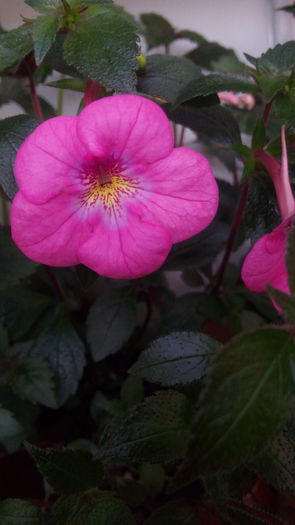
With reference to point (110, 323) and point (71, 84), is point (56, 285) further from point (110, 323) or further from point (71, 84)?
point (71, 84)

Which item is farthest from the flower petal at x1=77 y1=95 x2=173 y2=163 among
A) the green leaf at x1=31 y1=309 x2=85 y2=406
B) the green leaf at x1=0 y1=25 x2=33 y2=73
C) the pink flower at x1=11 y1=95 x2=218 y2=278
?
the green leaf at x1=31 y1=309 x2=85 y2=406

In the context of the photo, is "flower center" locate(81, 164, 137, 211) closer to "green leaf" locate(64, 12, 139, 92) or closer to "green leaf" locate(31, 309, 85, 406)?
"green leaf" locate(64, 12, 139, 92)

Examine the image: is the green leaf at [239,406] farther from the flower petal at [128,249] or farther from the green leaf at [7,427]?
the green leaf at [7,427]

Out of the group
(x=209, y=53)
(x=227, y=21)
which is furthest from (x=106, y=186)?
(x=227, y=21)

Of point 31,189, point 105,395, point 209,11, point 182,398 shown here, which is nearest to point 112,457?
point 182,398

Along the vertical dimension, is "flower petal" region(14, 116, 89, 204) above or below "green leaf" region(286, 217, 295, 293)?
above

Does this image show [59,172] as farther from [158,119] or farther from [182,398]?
[182,398]

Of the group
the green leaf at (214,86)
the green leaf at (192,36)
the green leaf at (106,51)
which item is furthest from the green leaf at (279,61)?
the green leaf at (192,36)
